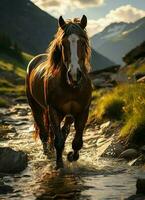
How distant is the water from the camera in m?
9.31

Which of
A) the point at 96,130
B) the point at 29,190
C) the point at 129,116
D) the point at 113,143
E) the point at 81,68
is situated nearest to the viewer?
the point at 29,190

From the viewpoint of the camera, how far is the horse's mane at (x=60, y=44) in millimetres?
11188

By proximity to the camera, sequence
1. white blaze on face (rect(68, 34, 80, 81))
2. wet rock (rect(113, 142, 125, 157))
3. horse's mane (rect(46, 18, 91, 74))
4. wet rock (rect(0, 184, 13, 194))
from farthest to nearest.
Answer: wet rock (rect(113, 142, 125, 157)), horse's mane (rect(46, 18, 91, 74)), white blaze on face (rect(68, 34, 80, 81)), wet rock (rect(0, 184, 13, 194))

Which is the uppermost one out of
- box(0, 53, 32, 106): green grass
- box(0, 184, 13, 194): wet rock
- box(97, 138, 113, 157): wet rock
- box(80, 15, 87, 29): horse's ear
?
box(80, 15, 87, 29): horse's ear

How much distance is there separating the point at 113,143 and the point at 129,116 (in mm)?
1889

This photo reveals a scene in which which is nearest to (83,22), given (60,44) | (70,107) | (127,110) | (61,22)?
(61,22)

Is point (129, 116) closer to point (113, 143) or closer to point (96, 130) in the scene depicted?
point (113, 143)

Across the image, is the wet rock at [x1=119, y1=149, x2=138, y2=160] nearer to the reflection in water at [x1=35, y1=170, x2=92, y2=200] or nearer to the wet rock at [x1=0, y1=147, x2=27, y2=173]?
the reflection in water at [x1=35, y1=170, x2=92, y2=200]

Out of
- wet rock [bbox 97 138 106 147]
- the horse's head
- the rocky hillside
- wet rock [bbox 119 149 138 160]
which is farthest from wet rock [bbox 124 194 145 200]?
the rocky hillside

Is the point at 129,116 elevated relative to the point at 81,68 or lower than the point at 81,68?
lower

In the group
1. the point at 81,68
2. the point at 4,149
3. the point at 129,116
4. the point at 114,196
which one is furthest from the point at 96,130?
the point at 114,196

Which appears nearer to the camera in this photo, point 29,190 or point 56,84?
point 29,190

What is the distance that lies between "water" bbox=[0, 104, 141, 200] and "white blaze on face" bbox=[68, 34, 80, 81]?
229 centimetres

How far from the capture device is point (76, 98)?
12.0 m
